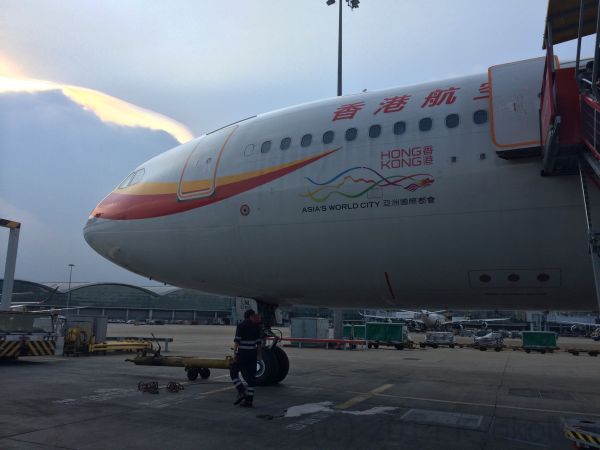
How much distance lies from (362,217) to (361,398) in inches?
162

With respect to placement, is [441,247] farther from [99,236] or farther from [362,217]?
[99,236]

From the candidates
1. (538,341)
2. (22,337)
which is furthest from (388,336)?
(22,337)

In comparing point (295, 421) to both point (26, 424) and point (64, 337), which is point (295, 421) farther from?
point (64, 337)

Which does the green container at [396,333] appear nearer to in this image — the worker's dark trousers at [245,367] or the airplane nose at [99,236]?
the airplane nose at [99,236]

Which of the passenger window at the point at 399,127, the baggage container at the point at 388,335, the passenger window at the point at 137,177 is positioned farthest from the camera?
the baggage container at the point at 388,335

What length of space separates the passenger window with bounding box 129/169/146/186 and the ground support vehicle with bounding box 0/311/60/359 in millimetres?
7320

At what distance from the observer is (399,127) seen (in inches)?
296

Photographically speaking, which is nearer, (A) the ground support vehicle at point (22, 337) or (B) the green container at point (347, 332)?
(A) the ground support vehicle at point (22, 337)

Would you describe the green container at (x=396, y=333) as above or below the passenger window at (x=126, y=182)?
below

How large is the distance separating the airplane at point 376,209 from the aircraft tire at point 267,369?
5cm

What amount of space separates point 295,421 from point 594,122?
5435mm

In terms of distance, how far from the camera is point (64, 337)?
18203 mm

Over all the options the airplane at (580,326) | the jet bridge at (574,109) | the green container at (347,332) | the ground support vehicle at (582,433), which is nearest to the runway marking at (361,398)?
the ground support vehicle at (582,433)

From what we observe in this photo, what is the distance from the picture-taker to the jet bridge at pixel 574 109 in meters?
4.95
